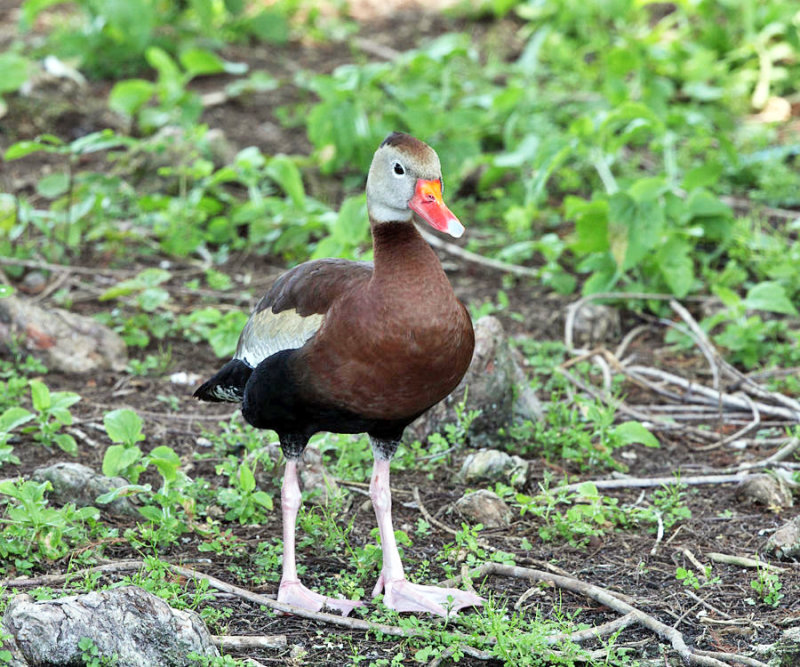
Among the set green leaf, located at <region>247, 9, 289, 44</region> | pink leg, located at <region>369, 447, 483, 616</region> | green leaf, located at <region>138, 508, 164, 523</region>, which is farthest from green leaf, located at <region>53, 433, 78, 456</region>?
green leaf, located at <region>247, 9, 289, 44</region>

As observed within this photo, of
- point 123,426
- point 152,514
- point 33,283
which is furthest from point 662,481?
point 33,283

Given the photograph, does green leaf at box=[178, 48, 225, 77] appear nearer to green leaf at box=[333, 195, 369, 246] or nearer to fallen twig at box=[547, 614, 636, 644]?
green leaf at box=[333, 195, 369, 246]

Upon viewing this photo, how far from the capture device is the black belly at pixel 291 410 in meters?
3.85

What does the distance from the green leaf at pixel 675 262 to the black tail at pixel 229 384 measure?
114 inches

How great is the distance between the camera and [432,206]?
380 centimetres

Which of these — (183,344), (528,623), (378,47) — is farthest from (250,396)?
(378,47)

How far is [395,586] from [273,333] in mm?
994

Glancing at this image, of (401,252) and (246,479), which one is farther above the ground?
(401,252)

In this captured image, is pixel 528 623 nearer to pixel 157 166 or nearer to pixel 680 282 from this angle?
pixel 680 282

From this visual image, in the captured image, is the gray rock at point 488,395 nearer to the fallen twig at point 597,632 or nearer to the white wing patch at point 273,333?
the white wing patch at point 273,333

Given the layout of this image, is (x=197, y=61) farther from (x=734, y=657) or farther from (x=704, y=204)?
(x=734, y=657)

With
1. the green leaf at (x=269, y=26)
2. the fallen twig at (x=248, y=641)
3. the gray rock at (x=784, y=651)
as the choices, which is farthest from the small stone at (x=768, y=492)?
the green leaf at (x=269, y=26)

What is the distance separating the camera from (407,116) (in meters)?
7.77

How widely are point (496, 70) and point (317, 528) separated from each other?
6.00 m
